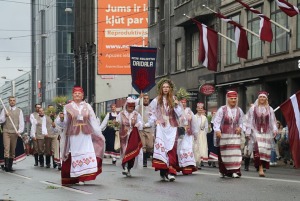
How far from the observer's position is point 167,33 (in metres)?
46.0

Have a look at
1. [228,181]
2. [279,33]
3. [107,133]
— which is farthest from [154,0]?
[228,181]

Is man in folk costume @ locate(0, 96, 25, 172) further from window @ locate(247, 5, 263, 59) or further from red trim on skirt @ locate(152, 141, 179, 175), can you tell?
window @ locate(247, 5, 263, 59)

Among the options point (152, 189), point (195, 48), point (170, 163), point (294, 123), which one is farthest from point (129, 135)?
point (195, 48)

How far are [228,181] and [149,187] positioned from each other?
2.07 m

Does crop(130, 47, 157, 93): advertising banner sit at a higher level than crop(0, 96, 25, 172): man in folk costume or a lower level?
higher

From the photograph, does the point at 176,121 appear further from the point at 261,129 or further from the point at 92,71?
the point at 92,71

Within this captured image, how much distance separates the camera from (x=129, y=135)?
1767 centimetres

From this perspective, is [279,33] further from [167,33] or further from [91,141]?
[91,141]

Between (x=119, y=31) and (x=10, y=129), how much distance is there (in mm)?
37660

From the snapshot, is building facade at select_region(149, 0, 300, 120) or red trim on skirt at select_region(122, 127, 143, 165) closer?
red trim on skirt at select_region(122, 127, 143, 165)

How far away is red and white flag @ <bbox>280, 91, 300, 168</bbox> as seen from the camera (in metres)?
13.4

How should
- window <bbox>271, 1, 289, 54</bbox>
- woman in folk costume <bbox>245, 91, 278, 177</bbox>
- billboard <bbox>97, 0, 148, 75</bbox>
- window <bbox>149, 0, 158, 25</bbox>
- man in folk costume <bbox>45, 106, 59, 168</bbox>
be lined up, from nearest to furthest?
1. woman in folk costume <bbox>245, 91, 278, 177</bbox>
2. man in folk costume <bbox>45, 106, 59, 168</bbox>
3. window <bbox>271, 1, 289, 54</bbox>
4. window <bbox>149, 0, 158, 25</bbox>
5. billboard <bbox>97, 0, 148, 75</bbox>

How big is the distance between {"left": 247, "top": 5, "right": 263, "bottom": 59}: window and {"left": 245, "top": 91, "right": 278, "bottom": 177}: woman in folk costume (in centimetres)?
1676

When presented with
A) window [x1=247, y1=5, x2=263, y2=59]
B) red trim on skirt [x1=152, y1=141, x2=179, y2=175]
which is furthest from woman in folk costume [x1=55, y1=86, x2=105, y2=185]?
window [x1=247, y1=5, x2=263, y2=59]
